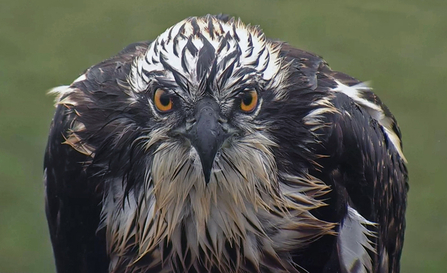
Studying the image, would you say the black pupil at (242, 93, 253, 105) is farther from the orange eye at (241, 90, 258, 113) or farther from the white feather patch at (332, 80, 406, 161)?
the white feather patch at (332, 80, 406, 161)

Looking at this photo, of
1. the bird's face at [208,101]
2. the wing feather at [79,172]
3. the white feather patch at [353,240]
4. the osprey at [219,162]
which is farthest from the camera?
the white feather patch at [353,240]

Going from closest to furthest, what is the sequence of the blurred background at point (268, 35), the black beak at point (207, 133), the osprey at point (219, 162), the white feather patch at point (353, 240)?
the black beak at point (207, 133), the osprey at point (219, 162), the white feather patch at point (353, 240), the blurred background at point (268, 35)

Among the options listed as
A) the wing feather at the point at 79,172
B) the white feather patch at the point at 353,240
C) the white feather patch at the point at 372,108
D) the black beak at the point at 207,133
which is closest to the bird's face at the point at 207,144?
the black beak at the point at 207,133

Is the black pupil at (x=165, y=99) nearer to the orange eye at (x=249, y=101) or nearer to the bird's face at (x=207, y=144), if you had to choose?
the bird's face at (x=207, y=144)

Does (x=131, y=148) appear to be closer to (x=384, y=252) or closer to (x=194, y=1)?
(x=384, y=252)

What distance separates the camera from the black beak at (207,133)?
3510mm

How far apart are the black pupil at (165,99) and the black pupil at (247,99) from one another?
1.08 feet

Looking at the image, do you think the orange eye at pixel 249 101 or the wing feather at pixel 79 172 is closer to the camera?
the orange eye at pixel 249 101

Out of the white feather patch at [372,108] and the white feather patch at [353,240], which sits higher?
the white feather patch at [372,108]

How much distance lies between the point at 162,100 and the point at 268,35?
19.0ft

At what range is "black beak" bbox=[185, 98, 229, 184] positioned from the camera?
11.5 ft

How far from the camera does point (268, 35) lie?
9.34 m

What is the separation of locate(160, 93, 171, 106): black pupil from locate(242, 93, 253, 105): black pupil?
0.33 meters

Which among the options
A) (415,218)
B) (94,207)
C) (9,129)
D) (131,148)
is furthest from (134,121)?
(9,129)
